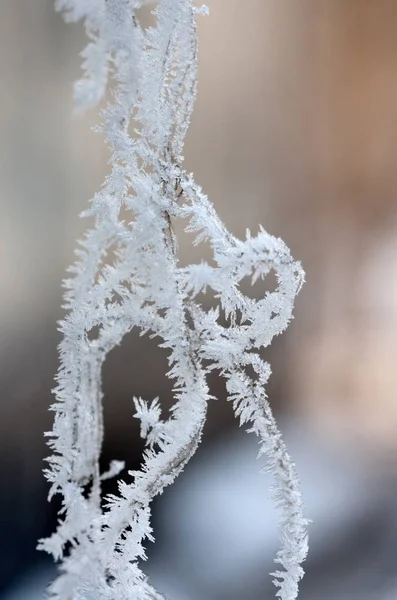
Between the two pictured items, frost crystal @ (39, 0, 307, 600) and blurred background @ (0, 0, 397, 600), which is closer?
frost crystal @ (39, 0, 307, 600)

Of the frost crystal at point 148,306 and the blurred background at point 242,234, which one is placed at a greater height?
the blurred background at point 242,234

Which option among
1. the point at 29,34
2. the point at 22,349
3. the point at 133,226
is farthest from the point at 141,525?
the point at 29,34

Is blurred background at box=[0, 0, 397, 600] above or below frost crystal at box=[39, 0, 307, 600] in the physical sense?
above

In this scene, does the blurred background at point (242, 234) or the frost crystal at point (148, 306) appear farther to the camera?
the blurred background at point (242, 234)

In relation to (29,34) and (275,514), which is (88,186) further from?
(275,514)
